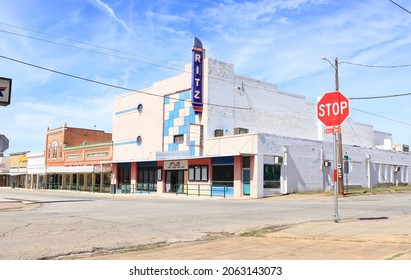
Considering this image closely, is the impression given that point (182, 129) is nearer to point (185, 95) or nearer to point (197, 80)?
point (185, 95)

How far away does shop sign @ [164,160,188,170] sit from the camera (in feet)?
130

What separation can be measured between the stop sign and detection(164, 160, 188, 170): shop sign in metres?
26.9

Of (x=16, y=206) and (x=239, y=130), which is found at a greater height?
(x=239, y=130)

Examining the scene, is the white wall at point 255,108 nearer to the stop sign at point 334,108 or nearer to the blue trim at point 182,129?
the blue trim at point 182,129

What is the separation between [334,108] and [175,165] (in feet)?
94.4

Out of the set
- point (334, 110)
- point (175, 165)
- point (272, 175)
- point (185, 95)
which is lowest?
point (272, 175)

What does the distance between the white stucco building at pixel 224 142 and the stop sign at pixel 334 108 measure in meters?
19.7

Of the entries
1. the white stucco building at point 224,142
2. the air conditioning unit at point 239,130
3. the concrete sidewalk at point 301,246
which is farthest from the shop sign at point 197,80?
the concrete sidewalk at point 301,246

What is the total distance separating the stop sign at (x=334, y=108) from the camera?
1257 centimetres

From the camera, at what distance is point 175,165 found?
40.6 meters

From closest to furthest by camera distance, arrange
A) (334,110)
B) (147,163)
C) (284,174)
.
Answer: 1. (334,110)
2. (284,174)
3. (147,163)

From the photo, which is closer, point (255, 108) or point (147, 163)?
point (255, 108)

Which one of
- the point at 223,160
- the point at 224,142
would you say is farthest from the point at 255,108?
the point at 223,160
